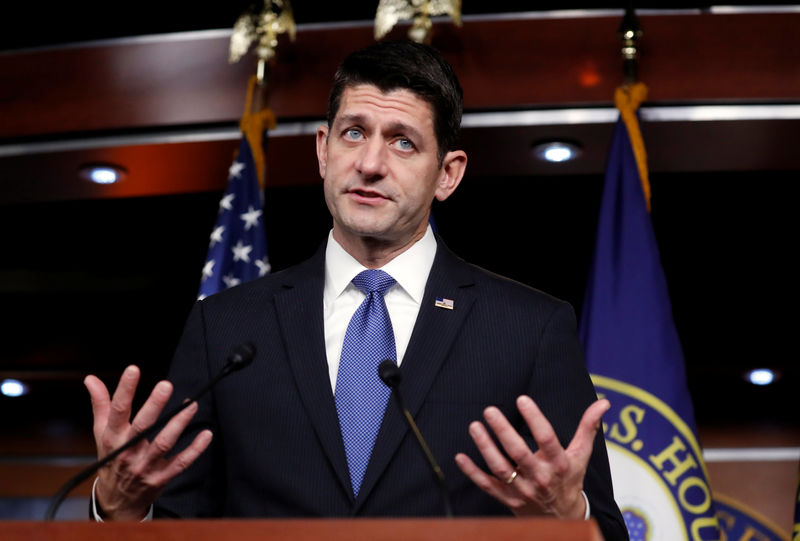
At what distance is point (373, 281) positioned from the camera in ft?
6.31

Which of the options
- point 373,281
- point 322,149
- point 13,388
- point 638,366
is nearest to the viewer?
point 373,281

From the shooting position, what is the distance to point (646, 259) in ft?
10.1

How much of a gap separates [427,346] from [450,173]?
0.52 meters

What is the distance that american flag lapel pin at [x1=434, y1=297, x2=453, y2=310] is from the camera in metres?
1.88

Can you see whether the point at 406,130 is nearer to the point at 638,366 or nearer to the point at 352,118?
the point at 352,118

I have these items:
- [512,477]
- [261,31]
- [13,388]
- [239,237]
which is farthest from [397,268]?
[13,388]

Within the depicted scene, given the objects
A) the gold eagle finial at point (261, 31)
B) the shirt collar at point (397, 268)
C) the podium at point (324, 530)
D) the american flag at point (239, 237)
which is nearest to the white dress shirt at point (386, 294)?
the shirt collar at point (397, 268)

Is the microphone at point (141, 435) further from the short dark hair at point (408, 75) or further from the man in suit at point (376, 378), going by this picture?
the short dark hair at point (408, 75)

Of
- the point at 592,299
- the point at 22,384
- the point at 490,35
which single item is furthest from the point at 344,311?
the point at 22,384

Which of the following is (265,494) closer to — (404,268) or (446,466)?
(446,466)

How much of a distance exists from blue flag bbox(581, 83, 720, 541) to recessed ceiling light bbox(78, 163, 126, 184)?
6.43 ft

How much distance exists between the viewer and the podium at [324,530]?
39.0 inches

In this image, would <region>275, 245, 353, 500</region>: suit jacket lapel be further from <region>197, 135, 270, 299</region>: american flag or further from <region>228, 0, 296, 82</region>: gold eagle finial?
<region>228, 0, 296, 82</region>: gold eagle finial

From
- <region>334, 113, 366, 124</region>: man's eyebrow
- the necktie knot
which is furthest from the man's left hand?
<region>334, 113, 366, 124</region>: man's eyebrow
